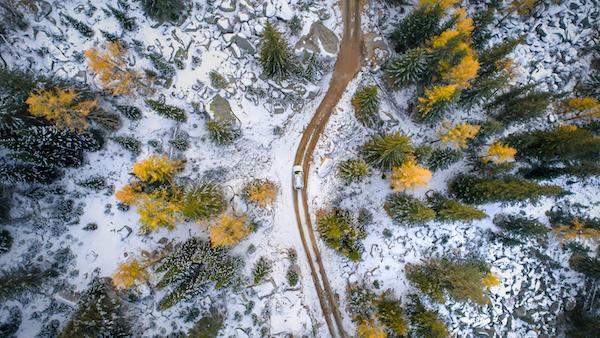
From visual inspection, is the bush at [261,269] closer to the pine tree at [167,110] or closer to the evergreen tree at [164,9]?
the pine tree at [167,110]

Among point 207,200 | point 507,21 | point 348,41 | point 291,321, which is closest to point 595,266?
point 507,21

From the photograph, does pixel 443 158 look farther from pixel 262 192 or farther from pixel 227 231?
pixel 227 231

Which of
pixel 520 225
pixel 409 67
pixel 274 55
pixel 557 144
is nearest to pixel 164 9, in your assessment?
pixel 274 55

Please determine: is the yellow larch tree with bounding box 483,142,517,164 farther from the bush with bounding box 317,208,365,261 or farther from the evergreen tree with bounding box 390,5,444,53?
the bush with bounding box 317,208,365,261

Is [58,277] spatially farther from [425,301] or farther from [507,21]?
[507,21]

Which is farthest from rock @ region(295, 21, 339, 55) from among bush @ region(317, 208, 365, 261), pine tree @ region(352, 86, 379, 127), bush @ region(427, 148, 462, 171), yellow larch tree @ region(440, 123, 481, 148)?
bush @ region(317, 208, 365, 261)

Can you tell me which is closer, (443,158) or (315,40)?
(443,158)
